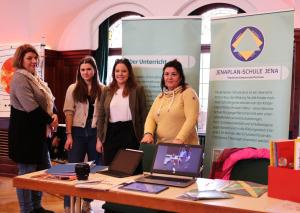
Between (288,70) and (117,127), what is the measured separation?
1367 mm

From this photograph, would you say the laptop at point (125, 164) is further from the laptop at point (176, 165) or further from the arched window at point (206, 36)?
the arched window at point (206, 36)

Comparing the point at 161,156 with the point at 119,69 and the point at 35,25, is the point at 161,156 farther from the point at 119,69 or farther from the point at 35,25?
the point at 35,25

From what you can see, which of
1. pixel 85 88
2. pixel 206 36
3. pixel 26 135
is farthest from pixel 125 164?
pixel 206 36

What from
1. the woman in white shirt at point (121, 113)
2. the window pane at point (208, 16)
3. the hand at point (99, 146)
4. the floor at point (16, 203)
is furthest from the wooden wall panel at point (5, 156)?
the window pane at point (208, 16)

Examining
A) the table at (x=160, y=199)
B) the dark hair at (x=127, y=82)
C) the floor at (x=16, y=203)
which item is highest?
the dark hair at (x=127, y=82)

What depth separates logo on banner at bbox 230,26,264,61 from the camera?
308cm

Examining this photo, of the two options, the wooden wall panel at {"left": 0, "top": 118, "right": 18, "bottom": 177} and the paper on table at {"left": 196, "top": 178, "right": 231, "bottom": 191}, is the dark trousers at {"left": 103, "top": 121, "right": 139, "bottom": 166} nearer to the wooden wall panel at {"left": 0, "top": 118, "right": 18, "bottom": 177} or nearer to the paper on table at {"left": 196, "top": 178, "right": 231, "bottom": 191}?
the paper on table at {"left": 196, "top": 178, "right": 231, "bottom": 191}

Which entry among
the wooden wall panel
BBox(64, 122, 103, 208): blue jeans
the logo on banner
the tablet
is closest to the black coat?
BBox(64, 122, 103, 208): blue jeans

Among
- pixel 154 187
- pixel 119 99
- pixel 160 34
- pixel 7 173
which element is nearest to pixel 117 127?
pixel 119 99

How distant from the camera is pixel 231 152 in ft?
7.48

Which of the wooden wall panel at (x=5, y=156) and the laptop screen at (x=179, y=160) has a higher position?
the laptop screen at (x=179, y=160)

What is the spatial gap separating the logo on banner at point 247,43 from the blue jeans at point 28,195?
1.77 meters

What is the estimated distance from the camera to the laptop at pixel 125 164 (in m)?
2.11

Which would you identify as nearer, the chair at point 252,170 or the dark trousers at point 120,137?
the chair at point 252,170
